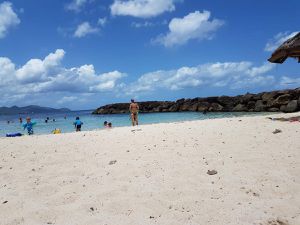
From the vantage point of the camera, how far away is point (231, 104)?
61188 mm

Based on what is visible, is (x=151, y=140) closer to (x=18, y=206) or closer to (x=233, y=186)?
(x=233, y=186)

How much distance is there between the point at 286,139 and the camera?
25.9ft

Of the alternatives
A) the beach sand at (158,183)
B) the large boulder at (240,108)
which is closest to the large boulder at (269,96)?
the large boulder at (240,108)

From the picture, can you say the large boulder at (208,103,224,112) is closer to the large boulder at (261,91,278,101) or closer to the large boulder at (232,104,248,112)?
the large boulder at (232,104,248,112)

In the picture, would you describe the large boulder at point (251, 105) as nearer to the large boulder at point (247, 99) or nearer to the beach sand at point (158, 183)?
the large boulder at point (247, 99)

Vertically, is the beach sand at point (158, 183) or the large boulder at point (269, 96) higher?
the large boulder at point (269, 96)

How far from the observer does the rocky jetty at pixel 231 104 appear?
47844mm

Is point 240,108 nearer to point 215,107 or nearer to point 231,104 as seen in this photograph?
point 231,104

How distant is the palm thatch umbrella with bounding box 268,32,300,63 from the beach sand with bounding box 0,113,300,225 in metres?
5.18

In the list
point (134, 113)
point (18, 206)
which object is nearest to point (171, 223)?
point (18, 206)

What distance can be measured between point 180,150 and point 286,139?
278cm

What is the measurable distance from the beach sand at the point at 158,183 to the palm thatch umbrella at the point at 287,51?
204 inches

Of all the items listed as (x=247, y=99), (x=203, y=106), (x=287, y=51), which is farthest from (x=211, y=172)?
(x=203, y=106)

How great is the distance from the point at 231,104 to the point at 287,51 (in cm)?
4977
